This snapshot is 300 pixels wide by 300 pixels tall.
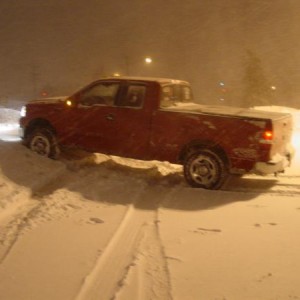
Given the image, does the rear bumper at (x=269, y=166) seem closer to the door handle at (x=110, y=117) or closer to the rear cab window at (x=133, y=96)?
the rear cab window at (x=133, y=96)

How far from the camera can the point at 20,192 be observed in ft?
24.6

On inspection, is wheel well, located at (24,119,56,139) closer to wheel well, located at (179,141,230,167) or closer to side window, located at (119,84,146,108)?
side window, located at (119,84,146,108)

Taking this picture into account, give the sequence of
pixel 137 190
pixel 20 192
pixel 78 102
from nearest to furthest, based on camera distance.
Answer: pixel 20 192 < pixel 137 190 < pixel 78 102

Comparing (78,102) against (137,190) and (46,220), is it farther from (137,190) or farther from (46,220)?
(46,220)

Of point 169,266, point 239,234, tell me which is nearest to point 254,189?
point 239,234

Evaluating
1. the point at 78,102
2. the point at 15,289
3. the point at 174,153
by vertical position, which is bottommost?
the point at 15,289

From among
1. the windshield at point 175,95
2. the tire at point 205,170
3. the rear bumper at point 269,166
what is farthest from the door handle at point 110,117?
the rear bumper at point 269,166

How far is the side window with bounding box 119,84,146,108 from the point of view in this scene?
9125 millimetres

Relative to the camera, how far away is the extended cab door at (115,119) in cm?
909

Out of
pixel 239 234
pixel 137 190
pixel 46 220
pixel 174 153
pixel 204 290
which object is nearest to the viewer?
pixel 204 290

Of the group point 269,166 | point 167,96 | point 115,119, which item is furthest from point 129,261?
point 167,96

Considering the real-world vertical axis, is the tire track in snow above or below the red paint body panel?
below

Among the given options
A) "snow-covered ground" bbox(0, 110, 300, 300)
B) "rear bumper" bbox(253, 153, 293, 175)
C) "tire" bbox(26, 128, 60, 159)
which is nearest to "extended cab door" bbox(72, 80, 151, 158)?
"snow-covered ground" bbox(0, 110, 300, 300)

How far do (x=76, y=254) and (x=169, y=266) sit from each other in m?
1.00
